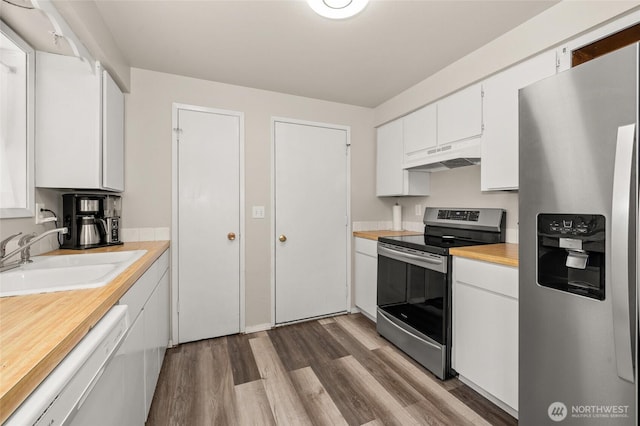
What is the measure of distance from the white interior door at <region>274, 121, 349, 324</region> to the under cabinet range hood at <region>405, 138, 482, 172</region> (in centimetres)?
87

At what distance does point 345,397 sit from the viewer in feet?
5.82

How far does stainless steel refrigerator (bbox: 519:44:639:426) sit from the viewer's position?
0.96m

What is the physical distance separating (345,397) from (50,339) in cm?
161

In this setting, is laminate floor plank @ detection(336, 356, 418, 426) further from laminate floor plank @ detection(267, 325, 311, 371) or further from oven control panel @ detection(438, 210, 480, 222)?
oven control panel @ detection(438, 210, 480, 222)

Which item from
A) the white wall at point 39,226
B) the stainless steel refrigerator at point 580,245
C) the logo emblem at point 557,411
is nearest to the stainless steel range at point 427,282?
the stainless steel refrigerator at point 580,245

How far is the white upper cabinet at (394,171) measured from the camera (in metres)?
2.85

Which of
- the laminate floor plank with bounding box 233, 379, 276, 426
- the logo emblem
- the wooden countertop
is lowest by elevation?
the laminate floor plank with bounding box 233, 379, 276, 426

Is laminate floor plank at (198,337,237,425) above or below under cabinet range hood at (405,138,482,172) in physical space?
below

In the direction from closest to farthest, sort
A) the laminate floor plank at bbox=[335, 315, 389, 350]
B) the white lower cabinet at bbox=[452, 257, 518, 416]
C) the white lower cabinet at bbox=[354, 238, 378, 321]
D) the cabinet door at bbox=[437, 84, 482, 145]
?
the white lower cabinet at bbox=[452, 257, 518, 416] → the cabinet door at bbox=[437, 84, 482, 145] → the laminate floor plank at bbox=[335, 315, 389, 350] → the white lower cabinet at bbox=[354, 238, 378, 321]

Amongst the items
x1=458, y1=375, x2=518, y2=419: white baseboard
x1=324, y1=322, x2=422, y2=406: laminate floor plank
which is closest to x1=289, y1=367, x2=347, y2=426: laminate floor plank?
x1=324, y1=322, x2=422, y2=406: laminate floor plank

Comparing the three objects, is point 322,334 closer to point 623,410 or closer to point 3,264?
point 623,410

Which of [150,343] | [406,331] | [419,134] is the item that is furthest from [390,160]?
[150,343]

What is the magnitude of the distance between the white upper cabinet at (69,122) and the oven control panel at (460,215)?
2.70m

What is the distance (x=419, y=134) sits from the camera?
261 cm
